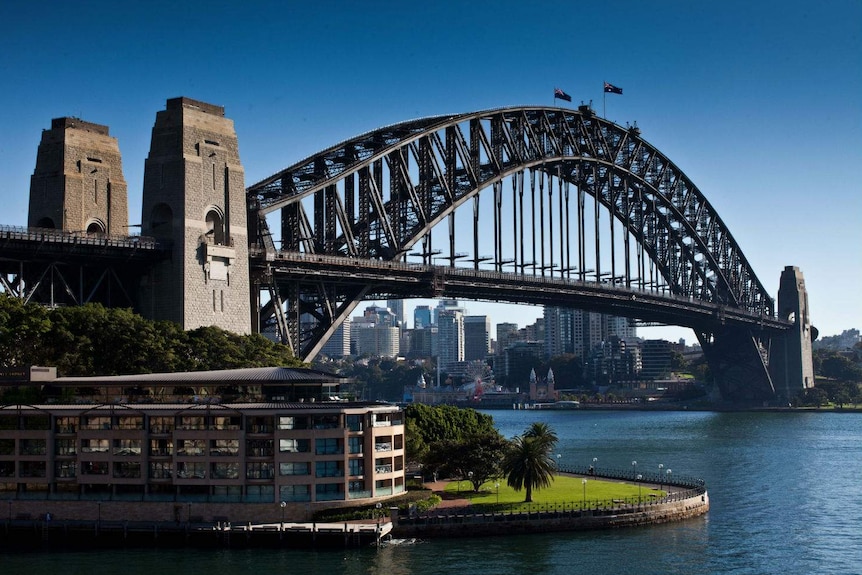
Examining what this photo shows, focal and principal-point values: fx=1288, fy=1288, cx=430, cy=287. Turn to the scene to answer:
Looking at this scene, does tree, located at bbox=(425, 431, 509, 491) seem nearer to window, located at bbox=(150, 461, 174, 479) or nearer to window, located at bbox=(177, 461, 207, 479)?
window, located at bbox=(177, 461, 207, 479)

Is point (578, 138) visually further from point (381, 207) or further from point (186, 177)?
point (186, 177)

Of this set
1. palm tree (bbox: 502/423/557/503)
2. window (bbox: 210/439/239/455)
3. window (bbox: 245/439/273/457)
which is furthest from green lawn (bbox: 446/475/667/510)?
window (bbox: 210/439/239/455)

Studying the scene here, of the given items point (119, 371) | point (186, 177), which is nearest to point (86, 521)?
point (119, 371)

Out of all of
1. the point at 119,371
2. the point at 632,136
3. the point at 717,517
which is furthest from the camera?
the point at 632,136

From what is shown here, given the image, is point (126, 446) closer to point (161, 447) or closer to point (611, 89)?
point (161, 447)

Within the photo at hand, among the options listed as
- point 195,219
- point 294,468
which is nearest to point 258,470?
point 294,468

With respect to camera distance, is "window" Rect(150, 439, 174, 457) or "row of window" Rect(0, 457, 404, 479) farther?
"window" Rect(150, 439, 174, 457)
